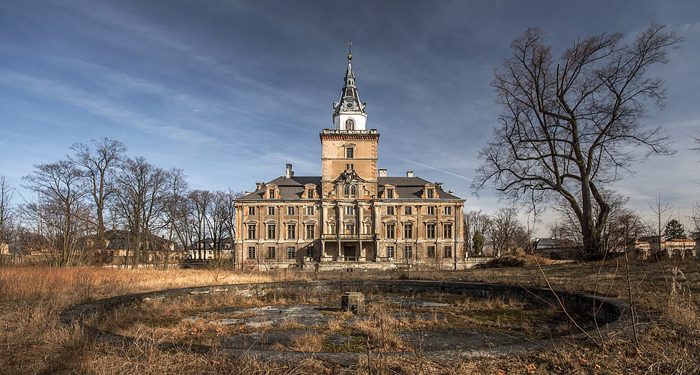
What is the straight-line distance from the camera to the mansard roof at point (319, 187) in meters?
43.8

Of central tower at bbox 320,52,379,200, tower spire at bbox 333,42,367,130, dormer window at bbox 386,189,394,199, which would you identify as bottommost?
dormer window at bbox 386,189,394,199

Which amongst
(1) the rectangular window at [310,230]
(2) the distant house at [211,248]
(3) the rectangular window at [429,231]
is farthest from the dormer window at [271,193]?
(3) the rectangular window at [429,231]

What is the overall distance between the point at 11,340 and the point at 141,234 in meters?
38.5

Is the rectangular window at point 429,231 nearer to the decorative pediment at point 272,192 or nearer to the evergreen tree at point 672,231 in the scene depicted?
the decorative pediment at point 272,192

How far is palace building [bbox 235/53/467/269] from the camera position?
42.8 m

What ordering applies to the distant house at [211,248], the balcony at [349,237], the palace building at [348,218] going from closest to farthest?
the balcony at [349,237], the palace building at [348,218], the distant house at [211,248]

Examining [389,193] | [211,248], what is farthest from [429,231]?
[211,248]

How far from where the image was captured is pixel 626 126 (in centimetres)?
1988

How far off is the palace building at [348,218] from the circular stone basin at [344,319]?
88.6 ft

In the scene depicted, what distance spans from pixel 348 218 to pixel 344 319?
33.3 metres

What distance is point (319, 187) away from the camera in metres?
45.1

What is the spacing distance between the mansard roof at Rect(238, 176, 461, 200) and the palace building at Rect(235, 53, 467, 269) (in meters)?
0.17

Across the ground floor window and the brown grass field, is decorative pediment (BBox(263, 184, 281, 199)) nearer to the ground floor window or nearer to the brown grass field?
the ground floor window

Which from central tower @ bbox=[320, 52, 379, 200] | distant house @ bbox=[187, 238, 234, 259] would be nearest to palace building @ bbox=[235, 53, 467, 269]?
central tower @ bbox=[320, 52, 379, 200]
